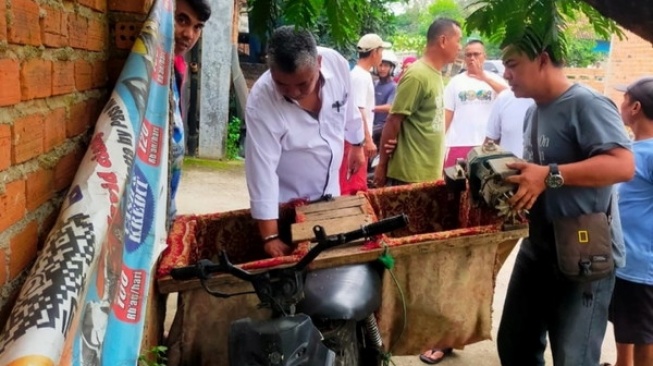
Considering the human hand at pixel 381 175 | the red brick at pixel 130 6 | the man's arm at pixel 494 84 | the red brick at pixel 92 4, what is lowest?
the human hand at pixel 381 175

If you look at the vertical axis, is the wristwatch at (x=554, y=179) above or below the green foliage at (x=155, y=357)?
above

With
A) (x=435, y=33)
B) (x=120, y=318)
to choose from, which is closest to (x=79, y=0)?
(x=120, y=318)

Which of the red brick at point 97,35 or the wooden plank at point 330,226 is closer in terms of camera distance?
the red brick at point 97,35

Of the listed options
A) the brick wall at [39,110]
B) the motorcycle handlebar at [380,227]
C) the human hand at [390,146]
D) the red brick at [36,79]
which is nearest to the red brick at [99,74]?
the brick wall at [39,110]

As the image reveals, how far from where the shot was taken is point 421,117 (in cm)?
427

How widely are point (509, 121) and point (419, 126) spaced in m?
0.63

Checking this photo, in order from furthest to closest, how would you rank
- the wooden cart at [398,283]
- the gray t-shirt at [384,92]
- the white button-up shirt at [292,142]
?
the gray t-shirt at [384,92] < the white button-up shirt at [292,142] < the wooden cart at [398,283]

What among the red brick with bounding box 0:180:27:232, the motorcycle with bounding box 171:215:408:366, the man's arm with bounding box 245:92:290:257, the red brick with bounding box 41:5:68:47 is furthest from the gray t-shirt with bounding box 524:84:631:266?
the red brick with bounding box 0:180:27:232

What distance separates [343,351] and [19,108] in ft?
4.85

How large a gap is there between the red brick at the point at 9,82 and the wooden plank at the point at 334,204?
1630mm

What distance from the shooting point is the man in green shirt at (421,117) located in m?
4.15

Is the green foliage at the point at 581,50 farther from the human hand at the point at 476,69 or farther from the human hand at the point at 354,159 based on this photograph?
the human hand at the point at 476,69

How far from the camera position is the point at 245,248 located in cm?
292

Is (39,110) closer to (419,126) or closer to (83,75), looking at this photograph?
(83,75)
